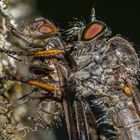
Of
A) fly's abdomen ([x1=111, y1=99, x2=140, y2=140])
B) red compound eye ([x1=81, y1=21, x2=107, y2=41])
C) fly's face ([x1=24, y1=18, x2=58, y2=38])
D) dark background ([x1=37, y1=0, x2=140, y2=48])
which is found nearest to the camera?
fly's abdomen ([x1=111, y1=99, x2=140, y2=140])

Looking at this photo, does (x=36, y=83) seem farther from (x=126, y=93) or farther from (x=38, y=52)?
(x=126, y=93)

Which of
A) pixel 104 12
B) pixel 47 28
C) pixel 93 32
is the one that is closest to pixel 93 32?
pixel 93 32

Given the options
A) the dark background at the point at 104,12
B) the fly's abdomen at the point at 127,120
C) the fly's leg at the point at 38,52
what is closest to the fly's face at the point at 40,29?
the fly's leg at the point at 38,52

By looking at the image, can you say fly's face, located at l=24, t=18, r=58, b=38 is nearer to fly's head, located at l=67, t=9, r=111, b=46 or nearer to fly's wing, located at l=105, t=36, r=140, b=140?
fly's head, located at l=67, t=9, r=111, b=46

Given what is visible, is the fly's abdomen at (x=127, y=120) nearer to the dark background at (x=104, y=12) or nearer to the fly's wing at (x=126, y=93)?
the fly's wing at (x=126, y=93)

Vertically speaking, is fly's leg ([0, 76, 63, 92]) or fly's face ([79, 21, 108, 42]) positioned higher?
fly's face ([79, 21, 108, 42])

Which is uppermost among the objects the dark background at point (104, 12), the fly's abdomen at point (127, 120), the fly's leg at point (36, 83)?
the dark background at point (104, 12)

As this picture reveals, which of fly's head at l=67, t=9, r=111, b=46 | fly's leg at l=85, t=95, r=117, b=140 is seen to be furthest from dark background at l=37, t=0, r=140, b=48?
fly's leg at l=85, t=95, r=117, b=140
